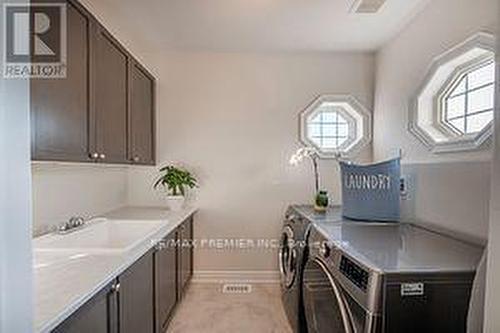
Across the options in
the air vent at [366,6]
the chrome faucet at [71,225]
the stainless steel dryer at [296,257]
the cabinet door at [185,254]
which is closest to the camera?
the chrome faucet at [71,225]

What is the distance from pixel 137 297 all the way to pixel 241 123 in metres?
2.24

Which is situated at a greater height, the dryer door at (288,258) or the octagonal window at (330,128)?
the octagonal window at (330,128)

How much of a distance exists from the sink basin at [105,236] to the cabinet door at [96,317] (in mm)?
679

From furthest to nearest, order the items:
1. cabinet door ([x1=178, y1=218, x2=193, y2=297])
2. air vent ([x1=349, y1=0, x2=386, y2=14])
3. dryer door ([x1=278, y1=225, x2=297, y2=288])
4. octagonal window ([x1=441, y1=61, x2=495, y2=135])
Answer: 1. cabinet door ([x1=178, y1=218, x2=193, y2=297])
2. dryer door ([x1=278, y1=225, x2=297, y2=288])
3. air vent ([x1=349, y1=0, x2=386, y2=14])
4. octagonal window ([x1=441, y1=61, x2=495, y2=135])

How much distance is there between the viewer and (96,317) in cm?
136

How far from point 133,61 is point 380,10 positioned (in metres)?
1.91

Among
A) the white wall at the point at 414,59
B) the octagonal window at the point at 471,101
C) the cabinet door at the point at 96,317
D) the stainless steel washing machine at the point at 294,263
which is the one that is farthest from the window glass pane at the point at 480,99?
the cabinet door at the point at 96,317

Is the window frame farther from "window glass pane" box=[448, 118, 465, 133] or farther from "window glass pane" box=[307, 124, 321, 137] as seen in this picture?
"window glass pane" box=[307, 124, 321, 137]

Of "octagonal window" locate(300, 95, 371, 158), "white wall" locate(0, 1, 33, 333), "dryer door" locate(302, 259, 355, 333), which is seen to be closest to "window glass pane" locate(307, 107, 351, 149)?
"octagonal window" locate(300, 95, 371, 158)

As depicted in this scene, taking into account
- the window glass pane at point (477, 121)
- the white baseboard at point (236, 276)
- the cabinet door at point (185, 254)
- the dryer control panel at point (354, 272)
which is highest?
the window glass pane at point (477, 121)

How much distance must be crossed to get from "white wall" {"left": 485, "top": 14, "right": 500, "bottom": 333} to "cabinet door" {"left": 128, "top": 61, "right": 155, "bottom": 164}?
8.47ft

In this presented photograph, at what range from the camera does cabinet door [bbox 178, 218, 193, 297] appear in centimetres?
311

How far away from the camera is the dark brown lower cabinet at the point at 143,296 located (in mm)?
1328

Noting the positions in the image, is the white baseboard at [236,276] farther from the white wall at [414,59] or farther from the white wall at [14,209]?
the white wall at [14,209]
